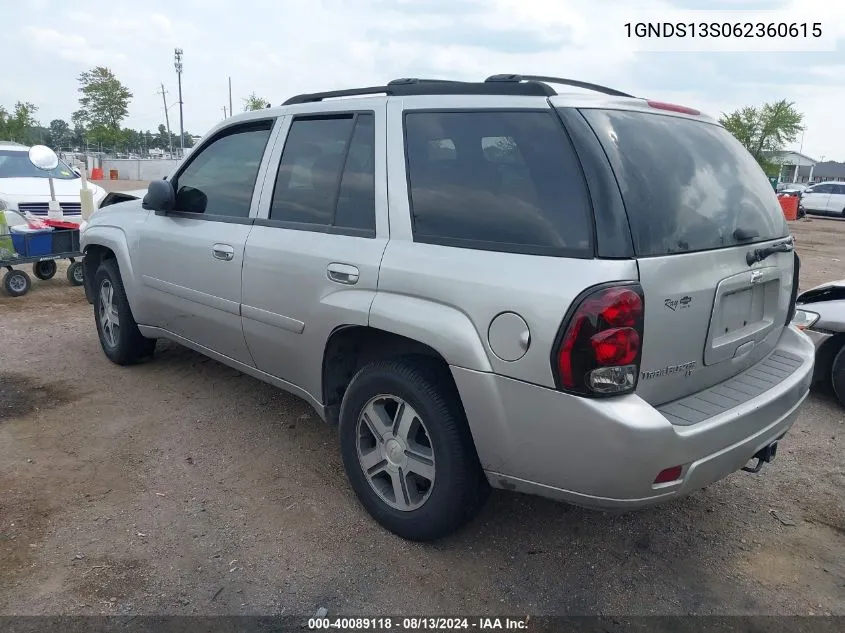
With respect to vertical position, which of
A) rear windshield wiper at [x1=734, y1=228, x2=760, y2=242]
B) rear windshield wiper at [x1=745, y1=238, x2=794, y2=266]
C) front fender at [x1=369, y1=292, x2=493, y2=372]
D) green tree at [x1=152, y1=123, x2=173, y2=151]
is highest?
green tree at [x1=152, y1=123, x2=173, y2=151]

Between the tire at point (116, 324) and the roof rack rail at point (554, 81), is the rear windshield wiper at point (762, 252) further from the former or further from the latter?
the tire at point (116, 324)

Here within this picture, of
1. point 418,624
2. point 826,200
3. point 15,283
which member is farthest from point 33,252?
point 826,200

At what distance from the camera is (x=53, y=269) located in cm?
861

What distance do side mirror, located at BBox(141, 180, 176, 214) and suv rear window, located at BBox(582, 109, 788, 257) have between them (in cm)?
275

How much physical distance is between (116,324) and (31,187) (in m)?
6.69

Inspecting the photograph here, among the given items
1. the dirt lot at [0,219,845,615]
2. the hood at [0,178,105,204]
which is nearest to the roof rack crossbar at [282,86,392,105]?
the dirt lot at [0,219,845,615]

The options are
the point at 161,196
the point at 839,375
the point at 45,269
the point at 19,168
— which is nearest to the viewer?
the point at 161,196

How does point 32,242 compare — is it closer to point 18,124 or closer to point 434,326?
point 434,326

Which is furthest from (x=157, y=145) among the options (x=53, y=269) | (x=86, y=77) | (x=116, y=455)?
(x=116, y=455)

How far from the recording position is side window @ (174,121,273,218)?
3.72 m

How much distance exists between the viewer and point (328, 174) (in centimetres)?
327

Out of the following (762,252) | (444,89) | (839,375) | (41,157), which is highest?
(444,89)

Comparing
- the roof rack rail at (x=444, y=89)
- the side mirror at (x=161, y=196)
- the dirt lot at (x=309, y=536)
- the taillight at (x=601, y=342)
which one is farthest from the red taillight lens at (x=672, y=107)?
the side mirror at (x=161, y=196)

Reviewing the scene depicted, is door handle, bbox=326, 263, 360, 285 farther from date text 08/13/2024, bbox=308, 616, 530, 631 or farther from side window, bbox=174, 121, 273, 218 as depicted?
date text 08/13/2024, bbox=308, 616, 530, 631
